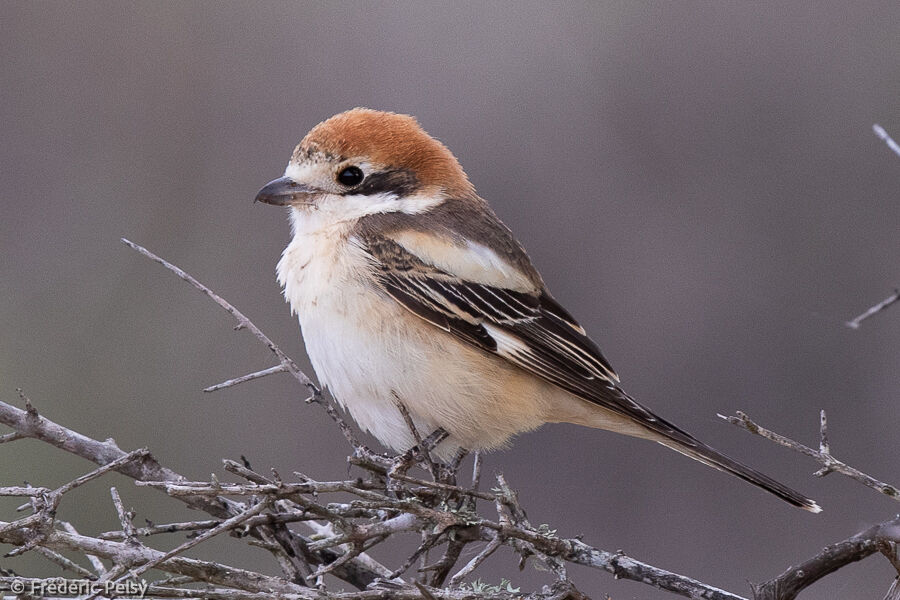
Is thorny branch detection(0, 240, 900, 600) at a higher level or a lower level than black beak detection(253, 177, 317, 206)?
lower

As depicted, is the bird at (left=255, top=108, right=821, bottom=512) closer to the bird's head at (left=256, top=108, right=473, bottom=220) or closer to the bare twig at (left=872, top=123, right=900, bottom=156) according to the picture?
the bird's head at (left=256, top=108, right=473, bottom=220)

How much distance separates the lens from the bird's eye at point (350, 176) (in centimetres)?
364

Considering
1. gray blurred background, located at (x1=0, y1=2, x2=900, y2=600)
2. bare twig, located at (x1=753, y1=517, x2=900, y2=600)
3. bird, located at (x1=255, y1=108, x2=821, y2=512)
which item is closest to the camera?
bare twig, located at (x1=753, y1=517, x2=900, y2=600)

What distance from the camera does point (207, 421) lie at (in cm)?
543

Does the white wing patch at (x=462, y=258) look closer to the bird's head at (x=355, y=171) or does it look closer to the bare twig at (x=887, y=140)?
the bird's head at (x=355, y=171)

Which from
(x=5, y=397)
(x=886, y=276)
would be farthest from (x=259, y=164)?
(x=886, y=276)

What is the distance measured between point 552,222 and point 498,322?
202 centimetres

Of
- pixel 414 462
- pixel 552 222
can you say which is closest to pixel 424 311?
pixel 414 462

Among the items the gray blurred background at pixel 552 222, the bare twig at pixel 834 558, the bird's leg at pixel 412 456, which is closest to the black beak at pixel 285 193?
the bird's leg at pixel 412 456

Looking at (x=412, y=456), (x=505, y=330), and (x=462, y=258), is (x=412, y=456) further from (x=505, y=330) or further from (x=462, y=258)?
(x=462, y=258)

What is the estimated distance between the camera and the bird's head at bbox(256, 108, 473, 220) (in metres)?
3.61

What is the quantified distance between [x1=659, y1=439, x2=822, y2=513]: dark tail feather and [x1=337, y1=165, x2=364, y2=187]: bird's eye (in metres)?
1.34

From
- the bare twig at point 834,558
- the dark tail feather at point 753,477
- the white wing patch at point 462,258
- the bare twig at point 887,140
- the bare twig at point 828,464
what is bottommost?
the bare twig at point 834,558

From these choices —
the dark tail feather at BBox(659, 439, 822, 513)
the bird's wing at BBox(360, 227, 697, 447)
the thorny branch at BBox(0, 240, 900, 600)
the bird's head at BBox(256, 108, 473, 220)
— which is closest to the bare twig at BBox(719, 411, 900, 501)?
the thorny branch at BBox(0, 240, 900, 600)
